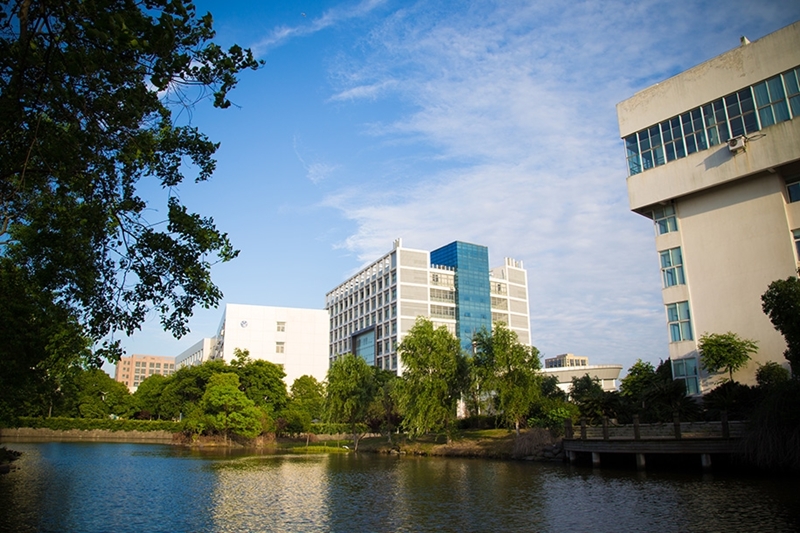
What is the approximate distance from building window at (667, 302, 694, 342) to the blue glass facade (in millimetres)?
68666

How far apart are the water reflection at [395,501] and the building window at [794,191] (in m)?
24.8

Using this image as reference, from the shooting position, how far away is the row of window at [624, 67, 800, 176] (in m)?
39.0

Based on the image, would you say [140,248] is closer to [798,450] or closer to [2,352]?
[2,352]

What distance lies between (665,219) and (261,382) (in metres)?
52.5

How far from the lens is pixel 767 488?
20234 millimetres

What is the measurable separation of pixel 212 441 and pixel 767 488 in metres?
55.8

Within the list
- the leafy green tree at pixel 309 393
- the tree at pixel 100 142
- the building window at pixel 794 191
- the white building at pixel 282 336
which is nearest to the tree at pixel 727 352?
the building window at pixel 794 191

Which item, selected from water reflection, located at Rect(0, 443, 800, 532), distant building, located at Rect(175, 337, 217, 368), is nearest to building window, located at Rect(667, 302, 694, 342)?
water reflection, located at Rect(0, 443, 800, 532)

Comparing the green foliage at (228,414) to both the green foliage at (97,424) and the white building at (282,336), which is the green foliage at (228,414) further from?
the white building at (282,336)

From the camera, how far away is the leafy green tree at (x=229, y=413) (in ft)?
201

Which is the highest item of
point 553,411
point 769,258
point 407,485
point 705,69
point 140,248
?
point 705,69

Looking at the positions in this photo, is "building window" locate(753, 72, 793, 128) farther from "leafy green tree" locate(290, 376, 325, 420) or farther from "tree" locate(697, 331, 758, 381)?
"leafy green tree" locate(290, 376, 325, 420)

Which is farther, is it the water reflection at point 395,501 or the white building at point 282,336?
the white building at point 282,336

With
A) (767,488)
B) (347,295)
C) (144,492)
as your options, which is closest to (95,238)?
(144,492)
